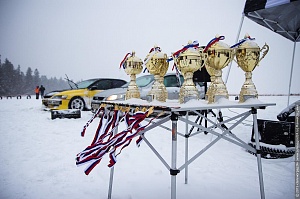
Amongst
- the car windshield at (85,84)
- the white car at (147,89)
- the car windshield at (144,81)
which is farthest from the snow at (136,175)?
the car windshield at (85,84)

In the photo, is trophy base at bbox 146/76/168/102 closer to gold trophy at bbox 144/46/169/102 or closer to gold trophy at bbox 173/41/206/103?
gold trophy at bbox 144/46/169/102

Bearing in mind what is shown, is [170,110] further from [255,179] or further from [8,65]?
[8,65]

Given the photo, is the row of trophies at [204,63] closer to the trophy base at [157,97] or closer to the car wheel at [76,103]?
the trophy base at [157,97]

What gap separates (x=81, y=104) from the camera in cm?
775

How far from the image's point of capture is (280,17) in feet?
15.1

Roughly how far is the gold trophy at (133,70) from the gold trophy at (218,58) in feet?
2.07

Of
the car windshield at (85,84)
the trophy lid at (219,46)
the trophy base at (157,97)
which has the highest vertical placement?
the car windshield at (85,84)

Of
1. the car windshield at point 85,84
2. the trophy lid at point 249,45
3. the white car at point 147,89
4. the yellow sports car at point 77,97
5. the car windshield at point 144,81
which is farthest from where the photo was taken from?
the car windshield at point 85,84

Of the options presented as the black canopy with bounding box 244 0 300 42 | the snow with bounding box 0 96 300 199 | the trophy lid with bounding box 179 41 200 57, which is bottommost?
the snow with bounding box 0 96 300 199

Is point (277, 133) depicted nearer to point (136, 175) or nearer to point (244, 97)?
point (244, 97)

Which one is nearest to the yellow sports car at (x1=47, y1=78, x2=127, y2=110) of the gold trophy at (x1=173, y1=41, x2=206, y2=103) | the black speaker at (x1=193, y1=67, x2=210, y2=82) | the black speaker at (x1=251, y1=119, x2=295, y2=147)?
the black speaker at (x1=193, y1=67, x2=210, y2=82)

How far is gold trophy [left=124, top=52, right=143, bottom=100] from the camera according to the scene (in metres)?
1.74

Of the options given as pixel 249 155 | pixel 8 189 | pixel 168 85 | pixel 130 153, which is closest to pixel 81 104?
pixel 168 85

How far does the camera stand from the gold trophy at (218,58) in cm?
137
